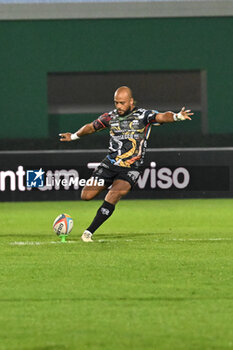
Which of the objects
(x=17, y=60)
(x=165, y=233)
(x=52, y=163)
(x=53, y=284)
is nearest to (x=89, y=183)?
(x=165, y=233)

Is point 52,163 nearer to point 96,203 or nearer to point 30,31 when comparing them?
point 96,203

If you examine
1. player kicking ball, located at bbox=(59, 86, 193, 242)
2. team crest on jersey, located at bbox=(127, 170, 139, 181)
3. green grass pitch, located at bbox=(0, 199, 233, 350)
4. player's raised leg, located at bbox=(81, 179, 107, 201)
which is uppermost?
player kicking ball, located at bbox=(59, 86, 193, 242)

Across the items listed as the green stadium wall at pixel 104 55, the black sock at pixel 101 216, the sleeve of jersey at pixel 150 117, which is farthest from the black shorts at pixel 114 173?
the green stadium wall at pixel 104 55

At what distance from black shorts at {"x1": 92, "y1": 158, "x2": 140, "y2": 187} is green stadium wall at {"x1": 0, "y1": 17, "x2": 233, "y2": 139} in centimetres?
2048

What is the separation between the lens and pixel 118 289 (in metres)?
8.87

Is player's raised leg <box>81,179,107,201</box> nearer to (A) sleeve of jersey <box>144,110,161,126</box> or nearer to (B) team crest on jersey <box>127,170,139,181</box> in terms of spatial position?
(B) team crest on jersey <box>127,170,139,181</box>

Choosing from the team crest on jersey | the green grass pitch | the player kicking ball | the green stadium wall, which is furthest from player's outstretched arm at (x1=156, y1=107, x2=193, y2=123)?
the green stadium wall

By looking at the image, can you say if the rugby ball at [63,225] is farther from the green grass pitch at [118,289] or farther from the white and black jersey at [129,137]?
the white and black jersey at [129,137]

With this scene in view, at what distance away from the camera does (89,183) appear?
13.5 meters

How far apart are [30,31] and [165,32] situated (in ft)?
14.6

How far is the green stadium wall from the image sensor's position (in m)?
34.1

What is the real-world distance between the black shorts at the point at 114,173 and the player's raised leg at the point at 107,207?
88mm

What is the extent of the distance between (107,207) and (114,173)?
624mm

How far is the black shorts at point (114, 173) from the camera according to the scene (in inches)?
526
